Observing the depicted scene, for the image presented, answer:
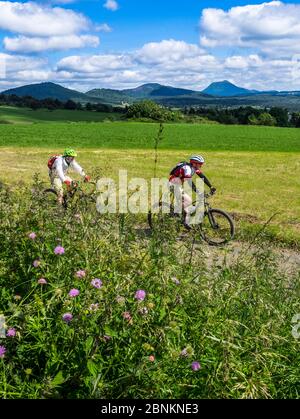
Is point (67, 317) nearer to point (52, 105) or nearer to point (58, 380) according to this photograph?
point (58, 380)

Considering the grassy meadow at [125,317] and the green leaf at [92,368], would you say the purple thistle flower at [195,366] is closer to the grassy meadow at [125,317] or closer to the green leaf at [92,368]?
the grassy meadow at [125,317]

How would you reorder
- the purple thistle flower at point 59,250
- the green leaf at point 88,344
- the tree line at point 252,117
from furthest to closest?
1. the tree line at point 252,117
2. the purple thistle flower at point 59,250
3. the green leaf at point 88,344

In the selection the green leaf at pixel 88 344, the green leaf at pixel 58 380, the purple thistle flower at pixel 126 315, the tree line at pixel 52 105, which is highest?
the tree line at pixel 52 105

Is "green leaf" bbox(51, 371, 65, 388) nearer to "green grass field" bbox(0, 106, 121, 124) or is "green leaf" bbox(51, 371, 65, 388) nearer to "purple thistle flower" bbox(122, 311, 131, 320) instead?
"purple thistle flower" bbox(122, 311, 131, 320)

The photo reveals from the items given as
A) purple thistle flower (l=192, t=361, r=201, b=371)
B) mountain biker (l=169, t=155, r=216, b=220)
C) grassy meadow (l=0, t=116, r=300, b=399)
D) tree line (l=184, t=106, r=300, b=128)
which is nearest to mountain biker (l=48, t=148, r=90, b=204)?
mountain biker (l=169, t=155, r=216, b=220)

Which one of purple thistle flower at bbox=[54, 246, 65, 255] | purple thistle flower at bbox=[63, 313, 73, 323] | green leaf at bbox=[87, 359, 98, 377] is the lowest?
green leaf at bbox=[87, 359, 98, 377]

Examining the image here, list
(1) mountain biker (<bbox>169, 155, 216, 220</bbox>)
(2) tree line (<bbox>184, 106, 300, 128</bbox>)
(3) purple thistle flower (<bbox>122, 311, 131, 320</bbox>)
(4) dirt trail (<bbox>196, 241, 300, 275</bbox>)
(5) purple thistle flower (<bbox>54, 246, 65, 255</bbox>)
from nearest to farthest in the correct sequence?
(3) purple thistle flower (<bbox>122, 311, 131, 320</bbox>) < (5) purple thistle flower (<bbox>54, 246, 65, 255</bbox>) < (4) dirt trail (<bbox>196, 241, 300, 275</bbox>) < (1) mountain biker (<bbox>169, 155, 216, 220</bbox>) < (2) tree line (<bbox>184, 106, 300, 128</bbox>)

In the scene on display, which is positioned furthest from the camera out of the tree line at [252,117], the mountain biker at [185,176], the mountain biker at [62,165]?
the tree line at [252,117]

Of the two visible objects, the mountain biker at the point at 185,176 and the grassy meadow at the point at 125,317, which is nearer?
the grassy meadow at the point at 125,317

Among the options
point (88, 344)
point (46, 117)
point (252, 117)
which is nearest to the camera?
point (88, 344)

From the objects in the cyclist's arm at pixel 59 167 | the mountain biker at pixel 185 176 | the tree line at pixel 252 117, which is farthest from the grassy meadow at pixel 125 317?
the tree line at pixel 252 117

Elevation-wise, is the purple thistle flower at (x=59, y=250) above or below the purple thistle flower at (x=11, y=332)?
above

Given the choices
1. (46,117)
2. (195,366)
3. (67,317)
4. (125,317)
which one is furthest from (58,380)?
(46,117)
